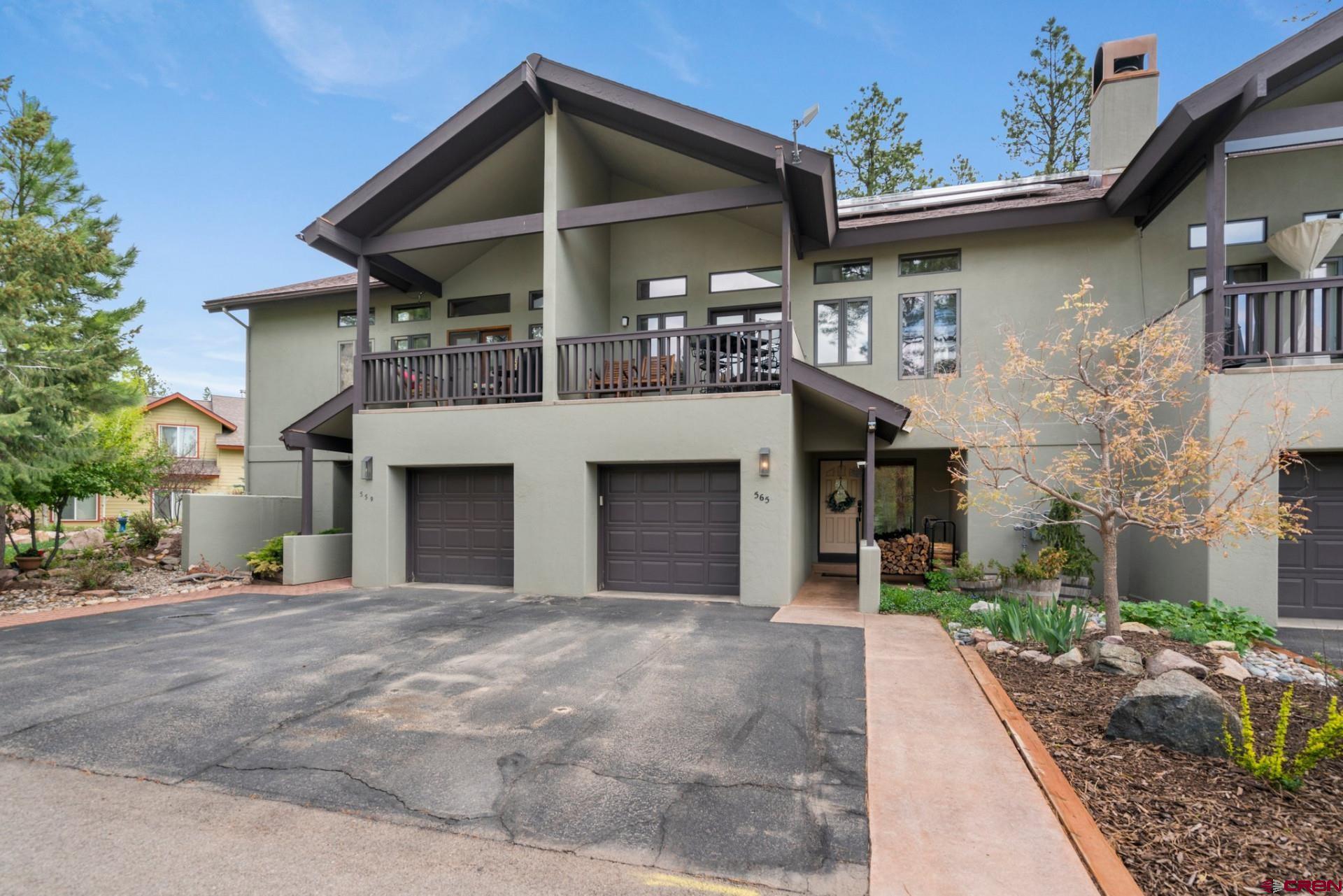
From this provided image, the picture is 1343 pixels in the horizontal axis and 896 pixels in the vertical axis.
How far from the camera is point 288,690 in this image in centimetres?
525

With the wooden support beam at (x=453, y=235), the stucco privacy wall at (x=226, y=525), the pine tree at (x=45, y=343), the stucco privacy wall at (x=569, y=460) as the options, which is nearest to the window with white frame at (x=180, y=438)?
the pine tree at (x=45, y=343)

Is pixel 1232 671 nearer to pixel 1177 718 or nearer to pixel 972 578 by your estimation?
pixel 1177 718

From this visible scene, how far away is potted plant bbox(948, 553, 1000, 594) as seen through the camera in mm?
9445

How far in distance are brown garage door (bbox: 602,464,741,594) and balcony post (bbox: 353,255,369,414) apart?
179 inches

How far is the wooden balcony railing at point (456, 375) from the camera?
404 inches

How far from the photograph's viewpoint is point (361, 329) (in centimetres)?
1099

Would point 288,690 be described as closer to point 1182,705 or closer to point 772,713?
point 772,713

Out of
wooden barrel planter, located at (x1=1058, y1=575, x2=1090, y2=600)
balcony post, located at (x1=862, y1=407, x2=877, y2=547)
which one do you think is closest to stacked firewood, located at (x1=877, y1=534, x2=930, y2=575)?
wooden barrel planter, located at (x1=1058, y1=575, x2=1090, y2=600)

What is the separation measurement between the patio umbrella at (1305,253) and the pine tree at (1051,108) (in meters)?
11.6

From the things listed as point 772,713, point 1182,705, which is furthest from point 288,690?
point 1182,705

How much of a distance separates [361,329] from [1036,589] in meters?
11.2

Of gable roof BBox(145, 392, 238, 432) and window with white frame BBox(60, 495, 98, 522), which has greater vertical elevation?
gable roof BBox(145, 392, 238, 432)

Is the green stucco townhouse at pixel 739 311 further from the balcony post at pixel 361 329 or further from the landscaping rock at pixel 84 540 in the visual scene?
the landscaping rock at pixel 84 540

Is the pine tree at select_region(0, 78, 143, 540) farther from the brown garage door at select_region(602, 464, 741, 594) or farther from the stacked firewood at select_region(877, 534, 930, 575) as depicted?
the stacked firewood at select_region(877, 534, 930, 575)
